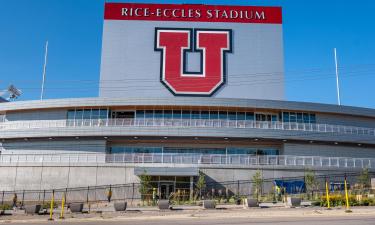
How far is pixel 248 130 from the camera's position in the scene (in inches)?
1597

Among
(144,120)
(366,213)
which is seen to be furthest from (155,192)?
(366,213)

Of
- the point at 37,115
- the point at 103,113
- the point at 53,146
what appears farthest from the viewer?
the point at 37,115

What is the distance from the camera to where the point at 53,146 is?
42.9 metres

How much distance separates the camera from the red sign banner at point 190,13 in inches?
2125

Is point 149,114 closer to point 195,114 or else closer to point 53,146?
point 195,114

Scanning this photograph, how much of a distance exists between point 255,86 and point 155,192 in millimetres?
23171

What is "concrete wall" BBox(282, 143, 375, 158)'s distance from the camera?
138ft

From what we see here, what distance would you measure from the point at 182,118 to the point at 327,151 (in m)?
15.9

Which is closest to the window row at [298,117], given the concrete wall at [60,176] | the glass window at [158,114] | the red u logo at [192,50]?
the red u logo at [192,50]

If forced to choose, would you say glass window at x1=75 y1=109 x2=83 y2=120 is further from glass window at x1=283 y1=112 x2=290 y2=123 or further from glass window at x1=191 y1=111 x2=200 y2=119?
glass window at x1=283 y1=112 x2=290 y2=123

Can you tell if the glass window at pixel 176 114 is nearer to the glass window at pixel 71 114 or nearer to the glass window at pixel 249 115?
the glass window at pixel 249 115

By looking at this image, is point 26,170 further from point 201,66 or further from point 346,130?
point 346,130

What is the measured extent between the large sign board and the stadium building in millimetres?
133

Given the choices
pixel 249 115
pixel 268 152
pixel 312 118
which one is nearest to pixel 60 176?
pixel 249 115
